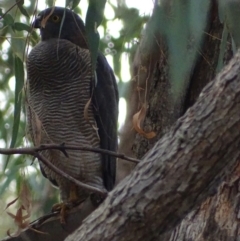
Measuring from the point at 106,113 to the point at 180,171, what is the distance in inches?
53.8

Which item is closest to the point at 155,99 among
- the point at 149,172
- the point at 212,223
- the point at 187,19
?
the point at 212,223

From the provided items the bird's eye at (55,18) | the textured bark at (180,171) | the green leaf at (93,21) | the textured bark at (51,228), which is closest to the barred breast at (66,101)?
the bird's eye at (55,18)

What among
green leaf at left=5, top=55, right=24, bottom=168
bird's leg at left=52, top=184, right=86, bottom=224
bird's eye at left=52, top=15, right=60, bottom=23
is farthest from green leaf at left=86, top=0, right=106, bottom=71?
bird's eye at left=52, top=15, right=60, bottom=23

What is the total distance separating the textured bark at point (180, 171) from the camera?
1.11 metres

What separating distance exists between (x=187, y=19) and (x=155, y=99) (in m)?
0.65

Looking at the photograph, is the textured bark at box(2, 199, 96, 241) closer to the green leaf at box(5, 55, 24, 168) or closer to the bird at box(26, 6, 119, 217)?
the green leaf at box(5, 55, 24, 168)

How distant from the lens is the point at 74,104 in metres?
2.42

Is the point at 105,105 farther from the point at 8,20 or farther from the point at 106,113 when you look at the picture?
the point at 8,20

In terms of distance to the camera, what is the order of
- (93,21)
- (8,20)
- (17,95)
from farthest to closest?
(8,20), (17,95), (93,21)

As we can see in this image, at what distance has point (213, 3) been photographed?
1.65 m

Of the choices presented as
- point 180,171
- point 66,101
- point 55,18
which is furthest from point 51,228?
point 55,18

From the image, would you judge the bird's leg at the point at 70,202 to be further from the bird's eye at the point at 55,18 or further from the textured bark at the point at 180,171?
the textured bark at the point at 180,171

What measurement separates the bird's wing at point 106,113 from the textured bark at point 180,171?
1241 millimetres

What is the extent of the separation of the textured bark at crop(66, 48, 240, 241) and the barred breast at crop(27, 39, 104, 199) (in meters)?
1.21
